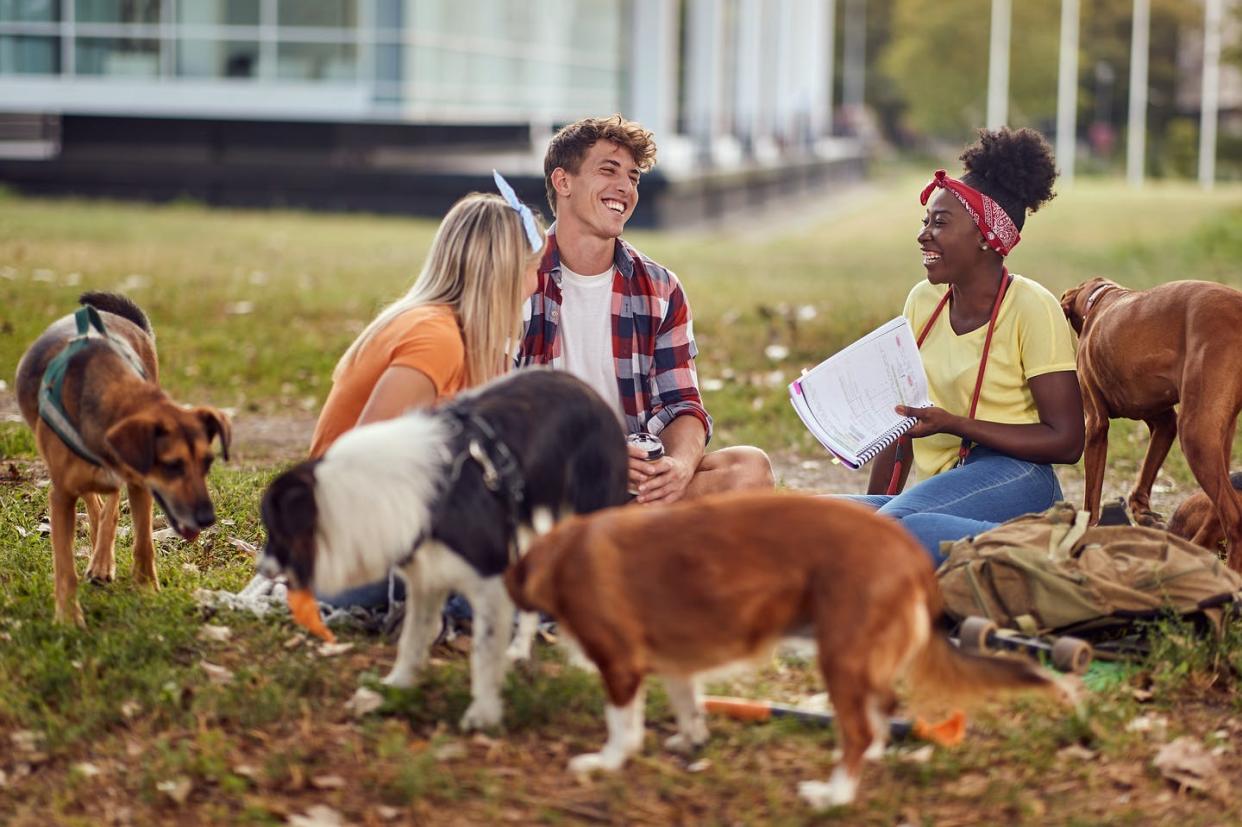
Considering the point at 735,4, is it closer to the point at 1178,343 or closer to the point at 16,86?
the point at 16,86

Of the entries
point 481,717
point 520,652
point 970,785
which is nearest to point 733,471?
point 520,652

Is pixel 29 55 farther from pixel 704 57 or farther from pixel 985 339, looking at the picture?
pixel 985 339

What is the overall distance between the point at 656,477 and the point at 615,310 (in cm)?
71

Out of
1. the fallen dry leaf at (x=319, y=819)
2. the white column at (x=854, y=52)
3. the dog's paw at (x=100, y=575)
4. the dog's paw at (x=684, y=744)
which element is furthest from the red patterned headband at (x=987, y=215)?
the white column at (x=854, y=52)

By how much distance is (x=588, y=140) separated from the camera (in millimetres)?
5957

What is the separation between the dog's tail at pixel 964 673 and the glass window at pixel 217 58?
24897 mm

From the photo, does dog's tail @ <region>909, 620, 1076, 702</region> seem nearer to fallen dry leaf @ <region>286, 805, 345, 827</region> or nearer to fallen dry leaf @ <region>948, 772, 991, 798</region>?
fallen dry leaf @ <region>948, 772, 991, 798</region>

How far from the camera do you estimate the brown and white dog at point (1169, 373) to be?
6109mm

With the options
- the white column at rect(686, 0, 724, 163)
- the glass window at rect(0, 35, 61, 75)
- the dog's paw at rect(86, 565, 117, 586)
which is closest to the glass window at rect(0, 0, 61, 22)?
the glass window at rect(0, 35, 61, 75)

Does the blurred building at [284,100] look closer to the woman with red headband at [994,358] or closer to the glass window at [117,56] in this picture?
the glass window at [117,56]

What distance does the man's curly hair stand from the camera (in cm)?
596

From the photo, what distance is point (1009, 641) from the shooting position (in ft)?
16.7

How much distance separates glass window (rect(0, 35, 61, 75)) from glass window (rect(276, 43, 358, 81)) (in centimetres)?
382

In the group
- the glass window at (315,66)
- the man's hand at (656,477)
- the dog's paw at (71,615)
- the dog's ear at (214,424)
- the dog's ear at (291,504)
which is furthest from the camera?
the glass window at (315,66)
